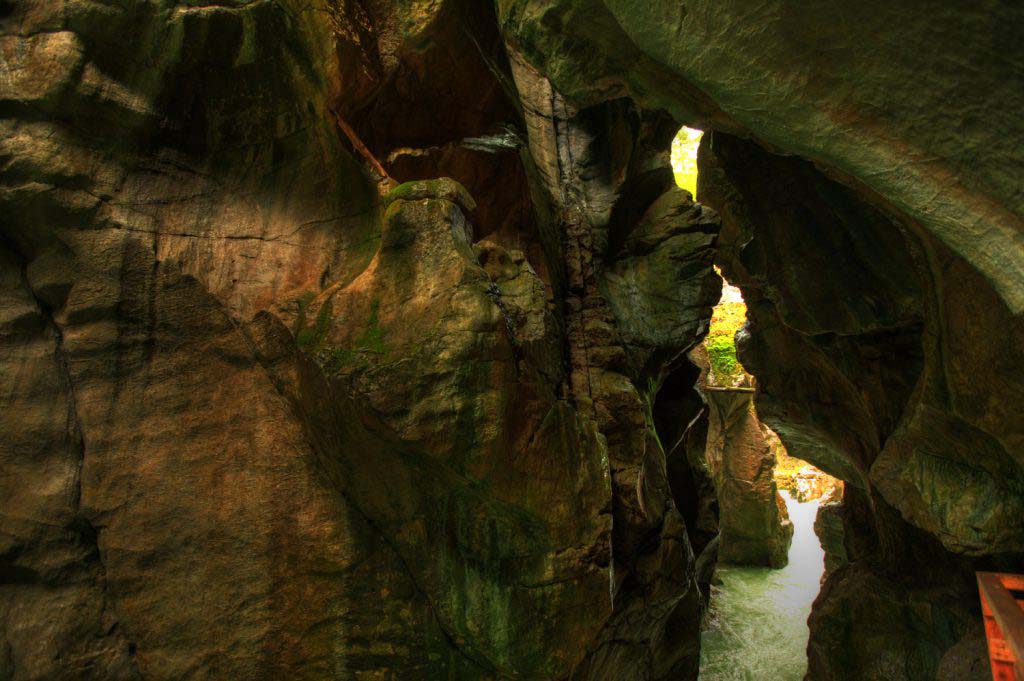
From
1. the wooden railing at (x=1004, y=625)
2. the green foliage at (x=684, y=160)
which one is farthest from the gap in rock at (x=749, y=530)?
the wooden railing at (x=1004, y=625)

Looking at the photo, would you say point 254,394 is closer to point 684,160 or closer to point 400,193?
point 400,193

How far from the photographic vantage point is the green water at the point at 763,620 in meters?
13.6

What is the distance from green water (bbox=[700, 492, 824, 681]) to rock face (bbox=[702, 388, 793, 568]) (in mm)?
619

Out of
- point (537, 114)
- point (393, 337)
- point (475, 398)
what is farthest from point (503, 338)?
point (537, 114)

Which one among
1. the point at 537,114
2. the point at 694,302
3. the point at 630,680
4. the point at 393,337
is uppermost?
the point at 537,114

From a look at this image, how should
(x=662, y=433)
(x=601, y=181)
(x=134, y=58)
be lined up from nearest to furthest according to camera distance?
(x=134, y=58) < (x=601, y=181) < (x=662, y=433)

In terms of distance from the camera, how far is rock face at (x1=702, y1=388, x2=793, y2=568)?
768 inches

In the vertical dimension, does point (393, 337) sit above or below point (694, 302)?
below

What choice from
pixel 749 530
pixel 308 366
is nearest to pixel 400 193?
pixel 308 366

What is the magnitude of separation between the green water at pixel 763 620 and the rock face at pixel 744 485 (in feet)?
2.03

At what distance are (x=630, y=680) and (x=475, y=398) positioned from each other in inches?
240

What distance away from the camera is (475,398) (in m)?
5.48

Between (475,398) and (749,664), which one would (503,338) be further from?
(749,664)

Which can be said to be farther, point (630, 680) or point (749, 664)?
point (749, 664)
